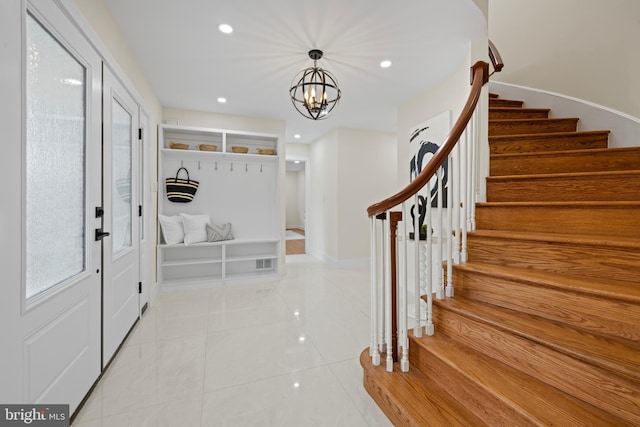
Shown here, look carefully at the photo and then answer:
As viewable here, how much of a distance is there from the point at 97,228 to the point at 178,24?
1734 millimetres

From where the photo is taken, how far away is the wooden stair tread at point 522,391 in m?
0.98

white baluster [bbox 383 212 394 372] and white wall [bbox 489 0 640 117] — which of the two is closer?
white baluster [bbox 383 212 394 372]

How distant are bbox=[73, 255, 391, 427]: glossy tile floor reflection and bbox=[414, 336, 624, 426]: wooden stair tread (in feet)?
1.78

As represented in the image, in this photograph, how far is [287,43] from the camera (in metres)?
2.49

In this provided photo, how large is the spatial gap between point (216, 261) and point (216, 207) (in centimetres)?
85

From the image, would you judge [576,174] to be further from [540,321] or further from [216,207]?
[216,207]

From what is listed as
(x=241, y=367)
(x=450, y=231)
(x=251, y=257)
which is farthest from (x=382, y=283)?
(x=251, y=257)

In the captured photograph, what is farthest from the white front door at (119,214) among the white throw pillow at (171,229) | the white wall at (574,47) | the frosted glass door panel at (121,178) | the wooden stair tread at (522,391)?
the white wall at (574,47)

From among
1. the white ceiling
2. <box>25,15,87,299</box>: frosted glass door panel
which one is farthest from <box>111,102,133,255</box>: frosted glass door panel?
the white ceiling

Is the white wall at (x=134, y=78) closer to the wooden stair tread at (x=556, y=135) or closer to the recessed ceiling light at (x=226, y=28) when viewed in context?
the recessed ceiling light at (x=226, y=28)

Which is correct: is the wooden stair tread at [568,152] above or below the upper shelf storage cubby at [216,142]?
below

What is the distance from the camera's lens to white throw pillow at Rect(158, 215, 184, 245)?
3637mm

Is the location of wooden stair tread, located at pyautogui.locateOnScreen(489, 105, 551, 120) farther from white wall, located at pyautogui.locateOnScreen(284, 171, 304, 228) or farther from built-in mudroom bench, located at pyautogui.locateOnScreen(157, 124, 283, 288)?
white wall, located at pyautogui.locateOnScreen(284, 171, 304, 228)

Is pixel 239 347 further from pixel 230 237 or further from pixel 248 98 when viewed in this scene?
pixel 248 98
